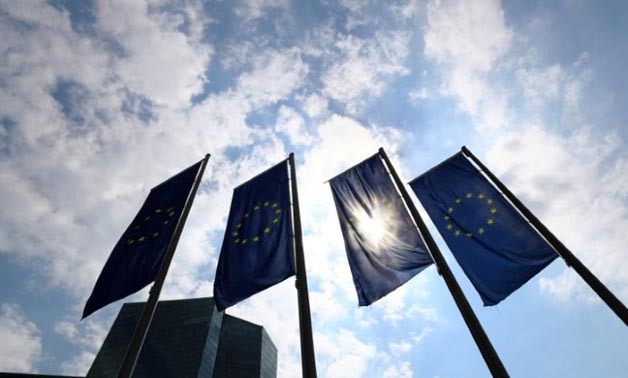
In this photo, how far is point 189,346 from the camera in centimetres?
12562

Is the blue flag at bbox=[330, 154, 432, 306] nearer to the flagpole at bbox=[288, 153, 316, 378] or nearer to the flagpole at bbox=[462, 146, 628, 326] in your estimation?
the flagpole at bbox=[288, 153, 316, 378]

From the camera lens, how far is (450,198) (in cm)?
1180

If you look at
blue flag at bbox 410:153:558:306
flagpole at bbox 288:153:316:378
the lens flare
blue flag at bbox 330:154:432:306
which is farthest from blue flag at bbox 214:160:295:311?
blue flag at bbox 410:153:558:306

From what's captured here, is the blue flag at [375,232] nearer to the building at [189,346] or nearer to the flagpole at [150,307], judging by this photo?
the flagpole at [150,307]

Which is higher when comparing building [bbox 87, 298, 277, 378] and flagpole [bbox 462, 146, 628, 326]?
building [bbox 87, 298, 277, 378]

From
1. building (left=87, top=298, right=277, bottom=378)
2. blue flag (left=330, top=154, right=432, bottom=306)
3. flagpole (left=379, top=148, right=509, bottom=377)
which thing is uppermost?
building (left=87, top=298, right=277, bottom=378)

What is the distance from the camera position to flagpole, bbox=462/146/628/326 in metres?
8.14

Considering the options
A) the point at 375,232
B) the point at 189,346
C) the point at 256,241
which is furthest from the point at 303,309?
the point at 189,346

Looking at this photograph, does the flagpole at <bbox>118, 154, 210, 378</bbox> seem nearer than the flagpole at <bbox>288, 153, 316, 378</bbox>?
No

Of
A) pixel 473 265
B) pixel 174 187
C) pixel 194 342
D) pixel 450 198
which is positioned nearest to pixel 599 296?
pixel 473 265

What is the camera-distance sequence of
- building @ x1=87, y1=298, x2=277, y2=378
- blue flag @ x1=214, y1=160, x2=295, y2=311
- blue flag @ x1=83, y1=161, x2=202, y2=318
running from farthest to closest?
1. building @ x1=87, y1=298, x2=277, y2=378
2. blue flag @ x1=83, y1=161, x2=202, y2=318
3. blue flag @ x1=214, y1=160, x2=295, y2=311

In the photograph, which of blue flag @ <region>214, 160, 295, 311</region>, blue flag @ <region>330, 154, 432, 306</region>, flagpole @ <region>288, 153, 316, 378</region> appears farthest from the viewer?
blue flag @ <region>214, 160, 295, 311</region>

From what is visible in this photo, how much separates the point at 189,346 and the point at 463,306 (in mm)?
137271

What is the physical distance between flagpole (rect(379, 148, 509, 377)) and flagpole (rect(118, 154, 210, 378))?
729 cm
